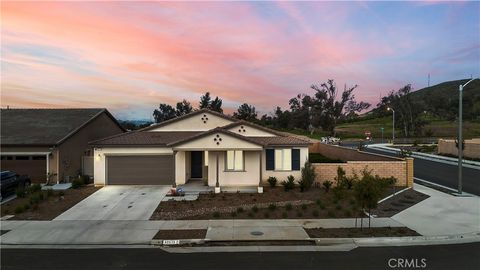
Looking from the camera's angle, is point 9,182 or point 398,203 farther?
point 9,182

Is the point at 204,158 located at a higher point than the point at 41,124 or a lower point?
lower

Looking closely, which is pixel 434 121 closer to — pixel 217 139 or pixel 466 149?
pixel 466 149

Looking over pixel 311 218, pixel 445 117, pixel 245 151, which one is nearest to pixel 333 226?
pixel 311 218

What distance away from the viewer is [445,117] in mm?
120688

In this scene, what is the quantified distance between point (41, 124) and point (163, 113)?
6283cm

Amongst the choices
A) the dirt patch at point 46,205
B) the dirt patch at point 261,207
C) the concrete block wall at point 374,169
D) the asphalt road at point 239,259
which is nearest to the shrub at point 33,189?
the dirt patch at point 46,205

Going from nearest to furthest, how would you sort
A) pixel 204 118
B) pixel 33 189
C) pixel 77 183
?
pixel 33 189 → pixel 77 183 → pixel 204 118

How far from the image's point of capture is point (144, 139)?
2456 cm

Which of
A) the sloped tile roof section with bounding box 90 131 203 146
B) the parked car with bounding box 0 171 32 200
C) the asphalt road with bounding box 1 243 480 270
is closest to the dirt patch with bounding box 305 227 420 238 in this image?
the asphalt road with bounding box 1 243 480 270

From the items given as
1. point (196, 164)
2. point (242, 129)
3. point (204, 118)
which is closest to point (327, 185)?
point (242, 129)

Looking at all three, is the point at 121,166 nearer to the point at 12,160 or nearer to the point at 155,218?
the point at 12,160

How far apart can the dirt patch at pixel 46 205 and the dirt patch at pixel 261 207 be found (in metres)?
4.56

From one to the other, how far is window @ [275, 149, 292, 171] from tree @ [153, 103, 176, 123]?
212 feet

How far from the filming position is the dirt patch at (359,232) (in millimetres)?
13000
